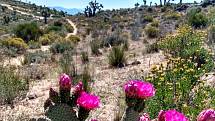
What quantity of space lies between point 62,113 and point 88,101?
0.19 meters

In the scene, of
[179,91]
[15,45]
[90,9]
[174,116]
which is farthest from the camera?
[90,9]

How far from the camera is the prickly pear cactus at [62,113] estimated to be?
9.23 feet

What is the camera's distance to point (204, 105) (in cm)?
709

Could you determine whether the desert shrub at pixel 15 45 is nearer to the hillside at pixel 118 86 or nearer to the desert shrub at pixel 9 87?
the hillside at pixel 118 86

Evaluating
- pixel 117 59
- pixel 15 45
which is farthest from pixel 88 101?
pixel 15 45

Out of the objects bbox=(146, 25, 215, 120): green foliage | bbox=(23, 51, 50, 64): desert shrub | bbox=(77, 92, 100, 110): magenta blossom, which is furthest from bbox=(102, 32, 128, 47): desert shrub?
bbox=(77, 92, 100, 110): magenta blossom

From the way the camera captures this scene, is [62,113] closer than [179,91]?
Yes

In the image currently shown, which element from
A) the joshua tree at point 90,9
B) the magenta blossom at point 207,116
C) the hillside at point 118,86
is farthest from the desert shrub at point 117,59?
the joshua tree at point 90,9

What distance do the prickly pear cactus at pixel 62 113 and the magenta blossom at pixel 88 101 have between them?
11cm

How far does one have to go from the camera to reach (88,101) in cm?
272

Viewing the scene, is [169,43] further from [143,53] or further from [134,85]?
[134,85]

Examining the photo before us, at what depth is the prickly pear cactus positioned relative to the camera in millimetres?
2814

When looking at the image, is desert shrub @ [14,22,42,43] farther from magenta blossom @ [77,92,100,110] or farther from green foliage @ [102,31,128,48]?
magenta blossom @ [77,92,100,110]

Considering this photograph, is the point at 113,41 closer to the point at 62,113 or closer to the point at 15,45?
the point at 15,45
